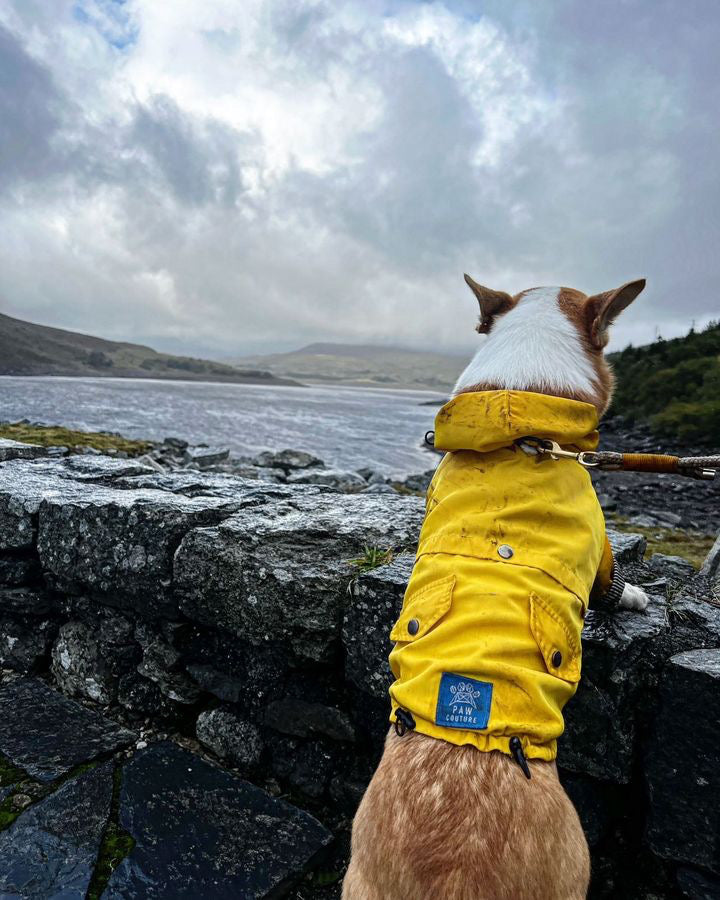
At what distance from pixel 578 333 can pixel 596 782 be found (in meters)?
2.28

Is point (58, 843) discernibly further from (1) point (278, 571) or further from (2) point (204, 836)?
(1) point (278, 571)

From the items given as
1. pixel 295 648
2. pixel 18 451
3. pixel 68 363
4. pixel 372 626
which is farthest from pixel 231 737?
pixel 68 363

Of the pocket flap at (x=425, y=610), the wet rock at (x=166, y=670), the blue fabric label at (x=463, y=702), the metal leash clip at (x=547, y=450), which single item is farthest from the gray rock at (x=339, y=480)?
the blue fabric label at (x=463, y=702)

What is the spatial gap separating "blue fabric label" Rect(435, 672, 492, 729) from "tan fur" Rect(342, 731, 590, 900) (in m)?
0.08

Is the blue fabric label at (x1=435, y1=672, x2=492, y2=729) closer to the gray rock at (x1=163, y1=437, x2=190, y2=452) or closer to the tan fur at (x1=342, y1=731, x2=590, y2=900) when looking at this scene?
the tan fur at (x1=342, y1=731, x2=590, y2=900)

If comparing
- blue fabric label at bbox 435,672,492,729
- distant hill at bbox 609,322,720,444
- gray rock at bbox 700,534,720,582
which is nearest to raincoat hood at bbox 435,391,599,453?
blue fabric label at bbox 435,672,492,729

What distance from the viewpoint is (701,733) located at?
2205mm

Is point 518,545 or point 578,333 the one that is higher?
point 578,333

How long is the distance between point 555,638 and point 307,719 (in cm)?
169

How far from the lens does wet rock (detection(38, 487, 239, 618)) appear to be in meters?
3.41

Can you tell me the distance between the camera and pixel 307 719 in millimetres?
3008

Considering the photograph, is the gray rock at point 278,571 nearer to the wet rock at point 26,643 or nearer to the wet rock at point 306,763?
the wet rock at point 306,763

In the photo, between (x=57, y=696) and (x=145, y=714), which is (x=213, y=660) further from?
(x=57, y=696)

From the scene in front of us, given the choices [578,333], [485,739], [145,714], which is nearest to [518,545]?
[485,739]
